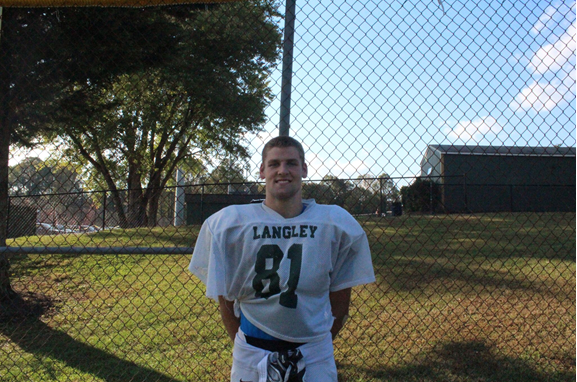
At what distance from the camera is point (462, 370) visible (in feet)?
11.3

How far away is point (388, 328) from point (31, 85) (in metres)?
4.79

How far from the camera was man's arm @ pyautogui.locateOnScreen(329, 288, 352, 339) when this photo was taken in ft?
6.78

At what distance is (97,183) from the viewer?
1869cm

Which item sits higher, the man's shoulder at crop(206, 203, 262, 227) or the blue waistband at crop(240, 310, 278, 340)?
the man's shoulder at crop(206, 203, 262, 227)

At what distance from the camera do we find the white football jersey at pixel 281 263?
1.86 metres

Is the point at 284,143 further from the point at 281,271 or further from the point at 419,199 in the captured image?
the point at 419,199

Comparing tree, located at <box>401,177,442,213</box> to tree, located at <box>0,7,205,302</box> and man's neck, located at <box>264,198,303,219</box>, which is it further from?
man's neck, located at <box>264,198,303,219</box>

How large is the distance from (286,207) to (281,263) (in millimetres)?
277

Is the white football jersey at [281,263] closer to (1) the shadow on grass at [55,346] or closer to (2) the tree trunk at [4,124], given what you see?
(1) the shadow on grass at [55,346]

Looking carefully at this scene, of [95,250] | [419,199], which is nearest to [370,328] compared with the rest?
[95,250]

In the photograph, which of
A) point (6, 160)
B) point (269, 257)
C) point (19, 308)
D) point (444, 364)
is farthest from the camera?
point (19, 308)

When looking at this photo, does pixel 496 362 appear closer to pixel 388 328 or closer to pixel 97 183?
pixel 388 328

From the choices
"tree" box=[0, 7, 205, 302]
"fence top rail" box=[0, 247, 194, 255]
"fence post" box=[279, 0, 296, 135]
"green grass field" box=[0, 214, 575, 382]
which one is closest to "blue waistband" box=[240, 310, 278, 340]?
"fence top rail" box=[0, 247, 194, 255]

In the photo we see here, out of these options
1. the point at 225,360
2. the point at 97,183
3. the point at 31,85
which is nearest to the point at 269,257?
the point at 225,360
